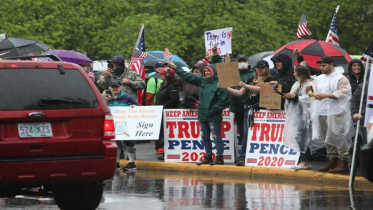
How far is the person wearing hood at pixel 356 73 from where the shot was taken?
15539 mm

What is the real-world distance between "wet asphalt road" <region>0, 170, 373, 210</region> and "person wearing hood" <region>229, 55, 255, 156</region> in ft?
5.25

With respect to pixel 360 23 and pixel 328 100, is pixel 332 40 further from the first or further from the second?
pixel 360 23

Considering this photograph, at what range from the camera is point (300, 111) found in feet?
50.0

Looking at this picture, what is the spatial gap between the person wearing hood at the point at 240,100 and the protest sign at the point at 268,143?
17.8 inches

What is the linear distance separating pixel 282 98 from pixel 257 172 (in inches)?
52.8

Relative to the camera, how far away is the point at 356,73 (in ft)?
51.3

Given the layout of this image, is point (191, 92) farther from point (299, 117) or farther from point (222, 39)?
point (299, 117)

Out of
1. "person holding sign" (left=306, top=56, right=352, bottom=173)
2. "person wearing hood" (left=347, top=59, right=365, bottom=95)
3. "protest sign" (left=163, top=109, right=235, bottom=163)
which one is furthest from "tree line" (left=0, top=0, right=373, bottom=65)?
"person holding sign" (left=306, top=56, right=352, bottom=173)

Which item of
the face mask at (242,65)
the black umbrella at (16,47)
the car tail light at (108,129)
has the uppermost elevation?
the black umbrella at (16,47)

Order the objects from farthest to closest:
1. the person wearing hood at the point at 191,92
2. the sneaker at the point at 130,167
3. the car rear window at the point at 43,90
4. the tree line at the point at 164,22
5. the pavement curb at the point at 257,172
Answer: the tree line at the point at 164,22
the person wearing hood at the point at 191,92
the sneaker at the point at 130,167
the pavement curb at the point at 257,172
the car rear window at the point at 43,90

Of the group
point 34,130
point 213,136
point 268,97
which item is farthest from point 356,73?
point 34,130

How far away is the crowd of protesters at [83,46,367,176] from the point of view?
47.8 feet

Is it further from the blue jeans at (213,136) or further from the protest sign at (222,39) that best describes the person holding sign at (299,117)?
the protest sign at (222,39)

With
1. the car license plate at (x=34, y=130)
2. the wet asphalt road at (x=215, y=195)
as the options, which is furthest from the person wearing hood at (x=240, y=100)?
the car license plate at (x=34, y=130)
